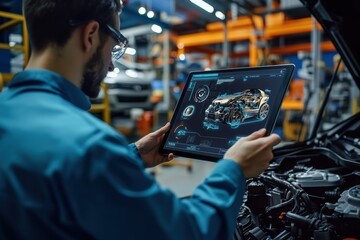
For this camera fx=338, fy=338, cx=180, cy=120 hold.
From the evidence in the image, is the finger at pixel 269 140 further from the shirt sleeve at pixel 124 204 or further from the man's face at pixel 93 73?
the man's face at pixel 93 73

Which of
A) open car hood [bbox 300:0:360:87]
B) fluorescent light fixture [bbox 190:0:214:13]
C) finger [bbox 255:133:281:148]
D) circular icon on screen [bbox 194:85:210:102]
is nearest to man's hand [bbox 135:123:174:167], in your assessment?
circular icon on screen [bbox 194:85:210:102]

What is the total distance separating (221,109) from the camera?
1.36 meters

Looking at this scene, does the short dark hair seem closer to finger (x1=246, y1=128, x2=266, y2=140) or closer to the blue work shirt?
the blue work shirt

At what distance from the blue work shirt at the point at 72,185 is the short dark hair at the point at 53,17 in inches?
7.6

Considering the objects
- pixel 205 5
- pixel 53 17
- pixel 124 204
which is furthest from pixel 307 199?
pixel 205 5

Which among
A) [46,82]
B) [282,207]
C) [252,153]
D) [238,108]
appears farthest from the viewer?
[282,207]

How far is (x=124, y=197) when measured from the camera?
774 millimetres

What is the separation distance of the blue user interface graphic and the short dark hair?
0.62 m

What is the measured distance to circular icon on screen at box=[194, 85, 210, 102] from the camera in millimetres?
1474

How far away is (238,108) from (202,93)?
23cm

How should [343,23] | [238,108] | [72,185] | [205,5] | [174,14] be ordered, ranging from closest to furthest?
[72,185], [238,108], [343,23], [205,5], [174,14]

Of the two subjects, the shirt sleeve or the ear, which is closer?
the shirt sleeve

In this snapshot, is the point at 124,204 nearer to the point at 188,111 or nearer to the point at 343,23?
the point at 188,111

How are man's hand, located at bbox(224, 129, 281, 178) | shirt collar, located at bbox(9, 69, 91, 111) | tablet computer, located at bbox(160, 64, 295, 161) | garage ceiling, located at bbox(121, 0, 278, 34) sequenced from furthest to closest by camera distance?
garage ceiling, located at bbox(121, 0, 278, 34), tablet computer, located at bbox(160, 64, 295, 161), man's hand, located at bbox(224, 129, 281, 178), shirt collar, located at bbox(9, 69, 91, 111)
